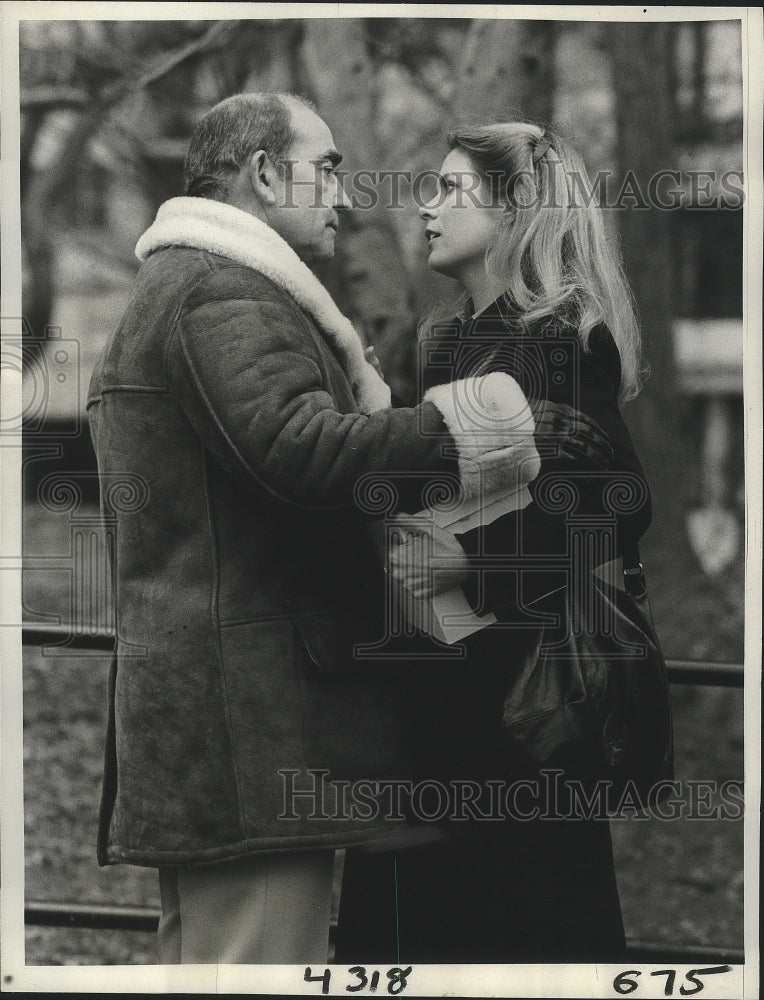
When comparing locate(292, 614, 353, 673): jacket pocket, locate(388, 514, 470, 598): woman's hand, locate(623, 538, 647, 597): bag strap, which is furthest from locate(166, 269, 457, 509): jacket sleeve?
locate(623, 538, 647, 597): bag strap

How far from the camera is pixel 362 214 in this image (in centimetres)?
330

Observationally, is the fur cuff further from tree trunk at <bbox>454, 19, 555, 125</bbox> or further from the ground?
tree trunk at <bbox>454, 19, 555, 125</bbox>

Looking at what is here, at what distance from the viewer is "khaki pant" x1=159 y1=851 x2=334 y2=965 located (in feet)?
10.3

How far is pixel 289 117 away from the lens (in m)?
3.19

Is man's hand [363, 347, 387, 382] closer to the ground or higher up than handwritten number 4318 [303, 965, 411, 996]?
higher up

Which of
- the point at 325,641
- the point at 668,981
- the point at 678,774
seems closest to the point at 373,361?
the point at 325,641

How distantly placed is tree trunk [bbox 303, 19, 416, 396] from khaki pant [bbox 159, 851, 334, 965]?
1254mm

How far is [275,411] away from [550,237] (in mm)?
856

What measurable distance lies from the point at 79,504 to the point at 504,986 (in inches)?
66.5

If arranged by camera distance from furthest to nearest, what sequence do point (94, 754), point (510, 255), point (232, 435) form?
point (94, 754), point (510, 255), point (232, 435)

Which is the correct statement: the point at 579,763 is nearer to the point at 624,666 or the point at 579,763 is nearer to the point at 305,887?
the point at 624,666

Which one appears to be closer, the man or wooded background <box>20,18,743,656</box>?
the man

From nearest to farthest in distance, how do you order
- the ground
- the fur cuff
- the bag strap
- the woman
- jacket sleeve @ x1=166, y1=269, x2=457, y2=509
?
jacket sleeve @ x1=166, y1=269, x2=457, y2=509 → the fur cuff → the woman → the bag strap → the ground

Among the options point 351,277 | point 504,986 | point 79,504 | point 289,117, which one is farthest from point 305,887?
point 289,117
